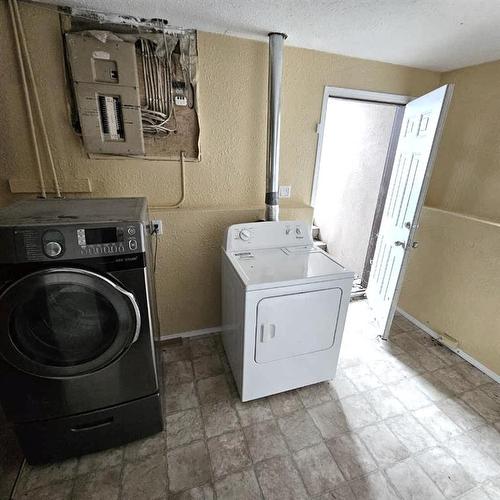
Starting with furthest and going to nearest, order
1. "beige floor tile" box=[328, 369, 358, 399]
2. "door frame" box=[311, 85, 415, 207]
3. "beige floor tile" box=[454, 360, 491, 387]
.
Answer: "door frame" box=[311, 85, 415, 207] < "beige floor tile" box=[454, 360, 491, 387] < "beige floor tile" box=[328, 369, 358, 399]

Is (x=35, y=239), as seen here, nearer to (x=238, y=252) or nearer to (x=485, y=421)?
(x=238, y=252)

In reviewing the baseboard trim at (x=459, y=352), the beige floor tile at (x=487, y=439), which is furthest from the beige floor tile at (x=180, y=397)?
the baseboard trim at (x=459, y=352)

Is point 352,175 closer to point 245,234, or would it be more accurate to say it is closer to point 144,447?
point 245,234

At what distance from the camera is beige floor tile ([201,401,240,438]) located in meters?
1.53

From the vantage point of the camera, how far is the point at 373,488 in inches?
50.1

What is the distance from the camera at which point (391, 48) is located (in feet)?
6.01

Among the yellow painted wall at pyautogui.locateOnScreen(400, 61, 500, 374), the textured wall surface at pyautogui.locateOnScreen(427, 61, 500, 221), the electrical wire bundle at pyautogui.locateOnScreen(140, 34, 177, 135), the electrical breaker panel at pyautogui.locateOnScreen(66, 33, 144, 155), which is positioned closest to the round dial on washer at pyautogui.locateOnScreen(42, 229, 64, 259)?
the electrical breaker panel at pyautogui.locateOnScreen(66, 33, 144, 155)

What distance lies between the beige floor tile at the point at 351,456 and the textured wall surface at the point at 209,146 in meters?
1.28

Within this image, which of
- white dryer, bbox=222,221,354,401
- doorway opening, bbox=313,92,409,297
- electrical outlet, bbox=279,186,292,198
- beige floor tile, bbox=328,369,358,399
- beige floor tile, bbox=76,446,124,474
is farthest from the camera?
doorway opening, bbox=313,92,409,297

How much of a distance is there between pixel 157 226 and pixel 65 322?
91 centimetres

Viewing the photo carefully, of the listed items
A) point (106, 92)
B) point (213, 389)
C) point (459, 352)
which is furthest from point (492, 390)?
point (106, 92)

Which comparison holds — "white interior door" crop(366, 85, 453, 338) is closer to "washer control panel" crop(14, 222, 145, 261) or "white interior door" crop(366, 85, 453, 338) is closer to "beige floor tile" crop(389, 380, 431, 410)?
"beige floor tile" crop(389, 380, 431, 410)

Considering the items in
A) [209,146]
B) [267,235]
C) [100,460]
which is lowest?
[100,460]

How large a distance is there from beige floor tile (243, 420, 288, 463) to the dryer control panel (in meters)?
1.11
